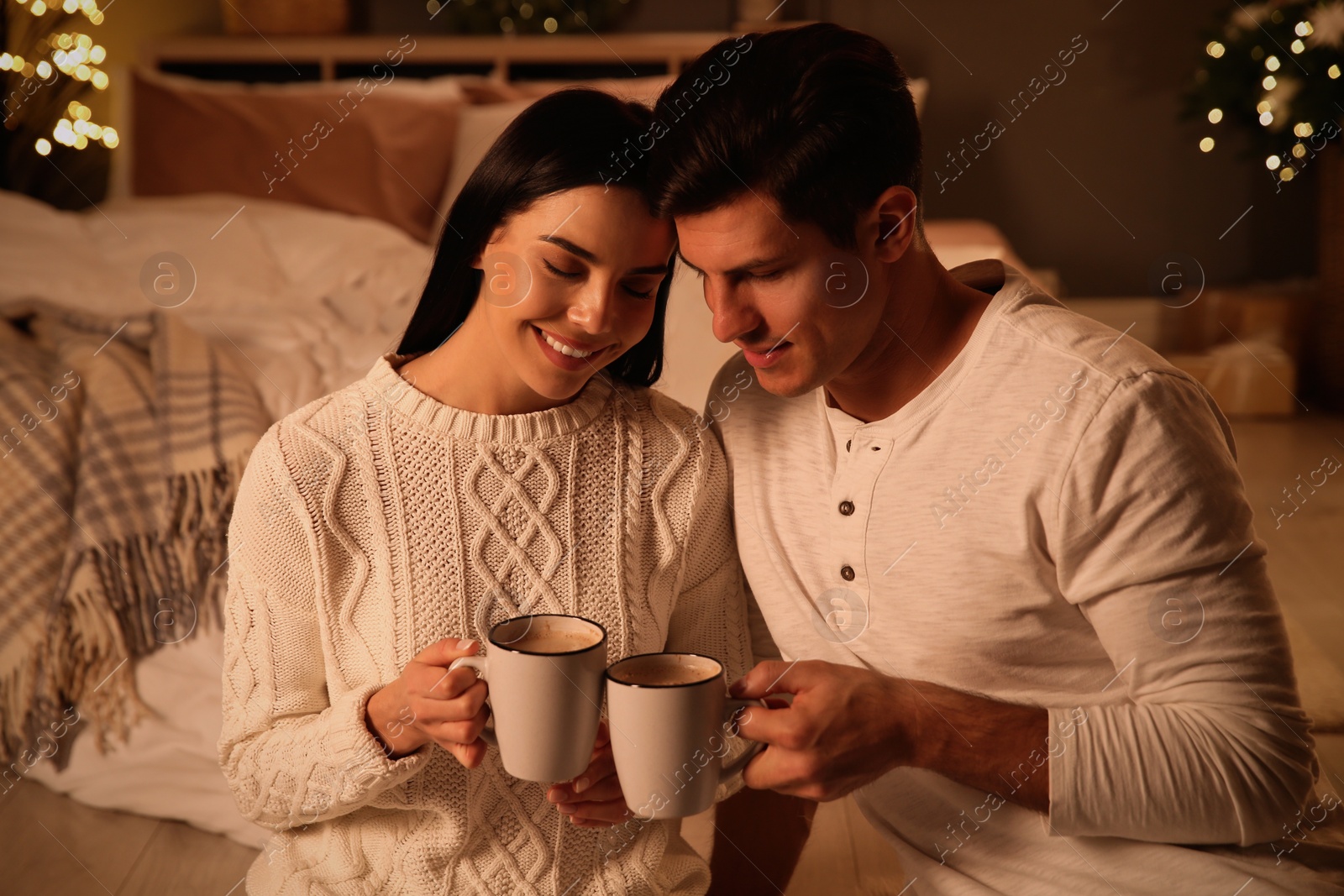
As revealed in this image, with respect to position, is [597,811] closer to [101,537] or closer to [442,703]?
[442,703]

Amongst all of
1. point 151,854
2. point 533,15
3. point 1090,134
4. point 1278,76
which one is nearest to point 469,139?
point 533,15

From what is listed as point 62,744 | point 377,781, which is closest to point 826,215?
point 377,781

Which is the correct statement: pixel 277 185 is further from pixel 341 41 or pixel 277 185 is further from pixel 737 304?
pixel 737 304

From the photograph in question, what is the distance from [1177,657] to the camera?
2.98 ft

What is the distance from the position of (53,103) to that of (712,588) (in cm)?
319

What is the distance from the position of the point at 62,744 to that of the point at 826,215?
4.66 feet

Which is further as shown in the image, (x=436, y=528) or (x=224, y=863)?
(x=224, y=863)

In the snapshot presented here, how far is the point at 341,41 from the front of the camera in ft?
12.3

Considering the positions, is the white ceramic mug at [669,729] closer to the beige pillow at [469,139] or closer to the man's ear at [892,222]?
the man's ear at [892,222]

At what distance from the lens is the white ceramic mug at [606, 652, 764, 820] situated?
29.7 inches

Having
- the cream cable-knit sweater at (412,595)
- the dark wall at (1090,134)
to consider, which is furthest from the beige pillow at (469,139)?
the cream cable-knit sweater at (412,595)

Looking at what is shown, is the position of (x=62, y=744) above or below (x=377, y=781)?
below

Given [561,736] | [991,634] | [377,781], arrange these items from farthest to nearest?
[991,634], [377,781], [561,736]

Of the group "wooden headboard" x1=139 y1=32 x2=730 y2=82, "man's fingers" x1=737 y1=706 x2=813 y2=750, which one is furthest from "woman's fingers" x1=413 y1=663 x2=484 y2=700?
"wooden headboard" x1=139 y1=32 x2=730 y2=82
